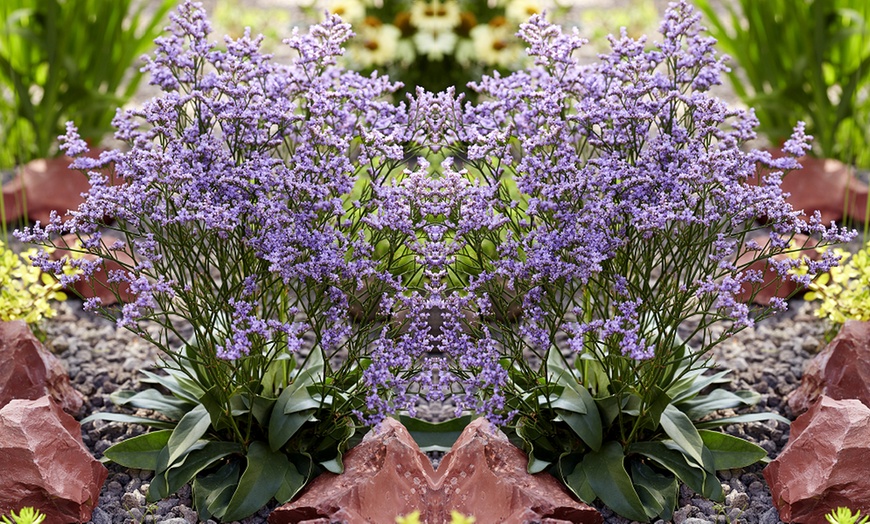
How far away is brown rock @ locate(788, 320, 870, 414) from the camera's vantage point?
3781mm

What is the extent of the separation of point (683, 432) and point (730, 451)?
0.24 metres

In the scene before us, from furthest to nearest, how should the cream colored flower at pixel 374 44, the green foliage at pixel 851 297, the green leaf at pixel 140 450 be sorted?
the cream colored flower at pixel 374 44, the green foliage at pixel 851 297, the green leaf at pixel 140 450

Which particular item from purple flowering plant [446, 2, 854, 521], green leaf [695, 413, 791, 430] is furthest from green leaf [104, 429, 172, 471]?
green leaf [695, 413, 791, 430]

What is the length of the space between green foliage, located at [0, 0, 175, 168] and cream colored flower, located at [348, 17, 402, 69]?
1.29 m

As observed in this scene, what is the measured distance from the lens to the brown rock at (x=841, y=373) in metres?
3.78

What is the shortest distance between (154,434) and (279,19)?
7.14 metres

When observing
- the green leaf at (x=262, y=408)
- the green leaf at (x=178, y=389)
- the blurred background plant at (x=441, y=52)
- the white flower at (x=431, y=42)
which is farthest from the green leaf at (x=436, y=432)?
the blurred background plant at (x=441, y=52)

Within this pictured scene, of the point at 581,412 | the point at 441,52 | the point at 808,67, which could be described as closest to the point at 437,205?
the point at 581,412

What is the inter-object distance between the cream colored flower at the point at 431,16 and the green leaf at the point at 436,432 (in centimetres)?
295

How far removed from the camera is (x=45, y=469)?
3.22 m

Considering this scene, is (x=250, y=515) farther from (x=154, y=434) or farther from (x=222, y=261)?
(x=222, y=261)

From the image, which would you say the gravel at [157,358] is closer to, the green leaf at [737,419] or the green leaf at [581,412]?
the green leaf at [737,419]

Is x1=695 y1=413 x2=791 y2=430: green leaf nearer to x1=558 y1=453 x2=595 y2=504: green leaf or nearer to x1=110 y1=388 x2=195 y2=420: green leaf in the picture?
x1=558 y1=453 x2=595 y2=504: green leaf

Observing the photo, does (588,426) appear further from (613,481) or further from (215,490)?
(215,490)
